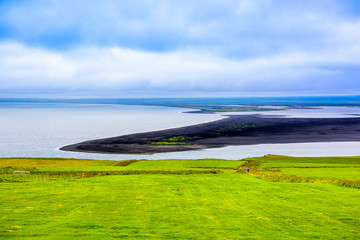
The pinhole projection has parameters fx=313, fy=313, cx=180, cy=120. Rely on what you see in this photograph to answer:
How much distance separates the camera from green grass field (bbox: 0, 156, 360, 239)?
15836 mm

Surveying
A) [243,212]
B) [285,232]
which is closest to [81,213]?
[243,212]

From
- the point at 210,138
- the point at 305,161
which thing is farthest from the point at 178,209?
the point at 210,138

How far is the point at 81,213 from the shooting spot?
63.7 feet

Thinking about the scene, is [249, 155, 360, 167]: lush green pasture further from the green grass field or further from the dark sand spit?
the dark sand spit

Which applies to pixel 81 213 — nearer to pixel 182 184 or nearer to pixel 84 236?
pixel 84 236

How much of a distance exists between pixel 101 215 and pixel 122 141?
217 ft

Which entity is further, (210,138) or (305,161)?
(210,138)

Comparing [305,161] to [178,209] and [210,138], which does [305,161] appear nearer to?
[210,138]

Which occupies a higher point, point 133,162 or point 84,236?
point 84,236

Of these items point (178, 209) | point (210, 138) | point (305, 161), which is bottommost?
point (305, 161)

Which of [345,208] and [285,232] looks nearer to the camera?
[285,232]

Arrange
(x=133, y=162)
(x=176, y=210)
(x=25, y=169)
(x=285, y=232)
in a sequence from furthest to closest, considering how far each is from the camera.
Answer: (x=133, y=162) → (x=25, y=169) → (x=176, y=210) → (x=285, y=232)

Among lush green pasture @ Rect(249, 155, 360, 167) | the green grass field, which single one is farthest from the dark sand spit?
the green grass field

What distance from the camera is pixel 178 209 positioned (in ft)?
→ 68.5
